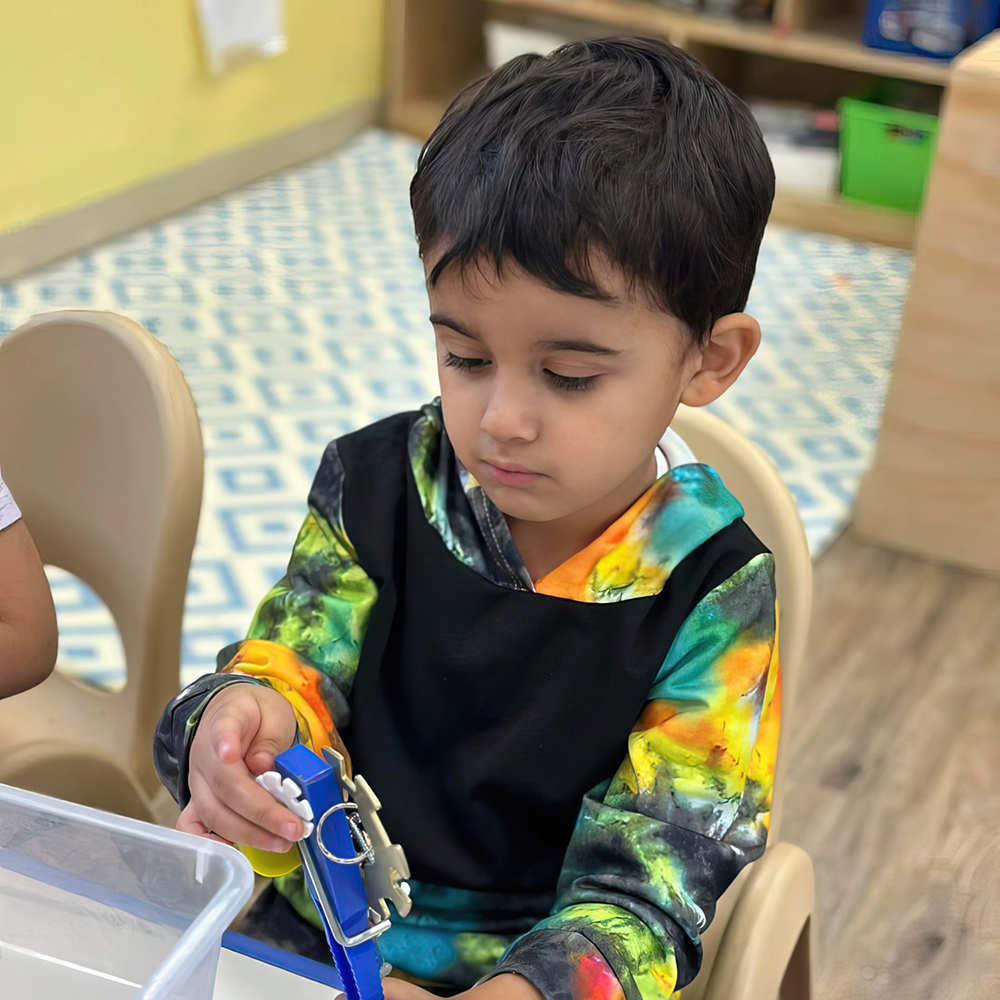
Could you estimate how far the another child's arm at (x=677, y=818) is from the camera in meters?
0.61

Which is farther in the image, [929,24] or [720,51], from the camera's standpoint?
[720,51]

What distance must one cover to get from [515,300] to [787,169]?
2.88m

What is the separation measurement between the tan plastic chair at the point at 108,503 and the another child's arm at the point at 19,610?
0.08 meters

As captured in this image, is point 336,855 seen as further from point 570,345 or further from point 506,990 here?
point 570,345

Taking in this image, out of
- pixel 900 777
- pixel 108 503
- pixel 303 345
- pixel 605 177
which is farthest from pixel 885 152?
pixel 605 177

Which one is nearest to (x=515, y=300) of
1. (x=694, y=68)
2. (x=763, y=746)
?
(x=694, y=68)

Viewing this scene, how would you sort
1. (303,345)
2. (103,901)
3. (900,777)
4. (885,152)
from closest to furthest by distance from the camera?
(103,901), (900,777), (303,345), (885,152)

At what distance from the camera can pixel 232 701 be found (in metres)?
0.63

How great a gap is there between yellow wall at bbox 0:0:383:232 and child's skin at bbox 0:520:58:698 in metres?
1.99

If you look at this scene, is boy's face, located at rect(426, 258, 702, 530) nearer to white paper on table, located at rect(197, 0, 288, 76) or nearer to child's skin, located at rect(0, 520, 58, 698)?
child's skin, located at rect(0, 520, 58, 698)

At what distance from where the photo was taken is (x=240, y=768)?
22.1 inches

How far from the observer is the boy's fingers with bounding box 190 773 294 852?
0.48 metres

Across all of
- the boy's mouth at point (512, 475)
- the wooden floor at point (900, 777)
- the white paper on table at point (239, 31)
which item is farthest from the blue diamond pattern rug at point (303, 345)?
the boy's mouth at point (512, 475)

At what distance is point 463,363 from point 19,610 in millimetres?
315
